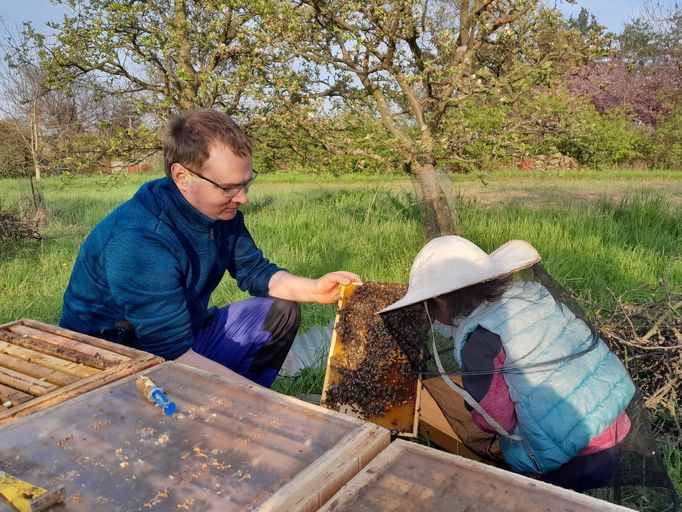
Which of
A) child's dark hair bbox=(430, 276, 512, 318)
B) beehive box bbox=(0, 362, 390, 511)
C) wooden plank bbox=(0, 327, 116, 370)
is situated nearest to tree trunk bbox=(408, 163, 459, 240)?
child's dark hair bbox=(430, 276, 512, 318)

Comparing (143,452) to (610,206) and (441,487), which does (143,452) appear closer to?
(441,487)

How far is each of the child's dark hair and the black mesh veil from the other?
0.28 ft

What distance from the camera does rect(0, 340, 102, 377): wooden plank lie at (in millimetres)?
1798

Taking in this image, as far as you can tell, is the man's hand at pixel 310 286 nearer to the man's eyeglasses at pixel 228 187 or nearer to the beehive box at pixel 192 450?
the man's eyeglasses at pixel 228 187

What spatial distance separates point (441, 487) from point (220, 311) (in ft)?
7.24

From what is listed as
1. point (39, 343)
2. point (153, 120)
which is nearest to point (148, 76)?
point (153, 120)

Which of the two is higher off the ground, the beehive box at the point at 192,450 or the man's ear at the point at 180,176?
the man's ear at the point at 180,176

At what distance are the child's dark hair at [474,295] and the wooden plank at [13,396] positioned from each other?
1.41 metres

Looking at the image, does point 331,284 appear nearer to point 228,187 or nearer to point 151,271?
point 228,187

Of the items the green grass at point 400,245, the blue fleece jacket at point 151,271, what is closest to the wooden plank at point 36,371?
the blue fleece jacket at point 151,271

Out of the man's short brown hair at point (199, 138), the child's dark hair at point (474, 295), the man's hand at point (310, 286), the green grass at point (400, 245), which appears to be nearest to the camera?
the child's dark hair at point (474, 295)

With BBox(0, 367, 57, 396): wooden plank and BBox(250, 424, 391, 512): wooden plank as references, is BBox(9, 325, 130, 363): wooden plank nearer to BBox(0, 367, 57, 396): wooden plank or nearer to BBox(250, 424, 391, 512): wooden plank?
BBox(0, 367, 57, 396): wooden plank

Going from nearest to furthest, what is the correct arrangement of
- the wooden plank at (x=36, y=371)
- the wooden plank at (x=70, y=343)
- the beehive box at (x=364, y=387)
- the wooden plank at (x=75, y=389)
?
the wooden plank at (x=75, y=389)
the wooden plank at (x=36, y=371)
the wooden plank at (x=70, y=343)
the beehive box at (x=364, y=387)

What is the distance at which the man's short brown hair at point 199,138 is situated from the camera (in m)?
2.45
